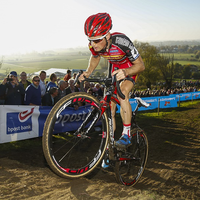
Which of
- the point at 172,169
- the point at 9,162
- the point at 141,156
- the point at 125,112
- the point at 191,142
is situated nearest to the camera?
the point at 125,112

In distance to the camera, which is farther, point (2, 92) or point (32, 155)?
point (2, 92)

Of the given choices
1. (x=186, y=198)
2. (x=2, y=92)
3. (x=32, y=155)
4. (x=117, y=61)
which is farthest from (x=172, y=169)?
(x=2, y=92)

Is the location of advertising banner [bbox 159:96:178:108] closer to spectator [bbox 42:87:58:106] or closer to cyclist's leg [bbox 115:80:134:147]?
spectator [bbox 42:87:58:106]

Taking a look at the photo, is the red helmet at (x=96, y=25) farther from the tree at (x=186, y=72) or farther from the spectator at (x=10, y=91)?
the tree at (x=186, y=72)

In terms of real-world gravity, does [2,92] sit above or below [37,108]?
above

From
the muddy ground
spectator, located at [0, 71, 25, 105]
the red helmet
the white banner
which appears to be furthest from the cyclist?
spectator, located at [0, 71, 25, 105]

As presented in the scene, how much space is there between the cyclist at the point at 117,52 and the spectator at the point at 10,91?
5342 mm

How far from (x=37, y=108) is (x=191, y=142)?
720 cm

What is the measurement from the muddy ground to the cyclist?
3.35ft

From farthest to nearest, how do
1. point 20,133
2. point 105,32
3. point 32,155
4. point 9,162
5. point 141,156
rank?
point 20,133, point 32,155, point 9,162, point 141,156, point 105,32

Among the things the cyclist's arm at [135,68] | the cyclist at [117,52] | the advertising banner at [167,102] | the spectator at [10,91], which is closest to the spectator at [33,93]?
the spectator at [10,91]

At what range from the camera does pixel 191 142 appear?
381 inches

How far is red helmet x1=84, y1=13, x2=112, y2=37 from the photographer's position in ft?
11.6

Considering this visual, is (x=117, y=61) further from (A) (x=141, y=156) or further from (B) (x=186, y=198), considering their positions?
(B) (x=186, y=198)
